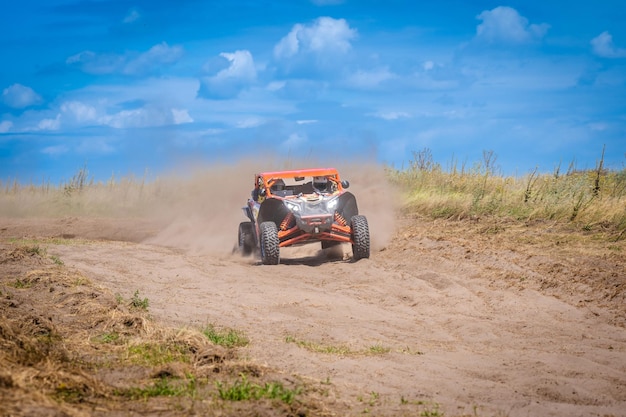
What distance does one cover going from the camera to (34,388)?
5551 mm

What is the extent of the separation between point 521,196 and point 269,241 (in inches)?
351

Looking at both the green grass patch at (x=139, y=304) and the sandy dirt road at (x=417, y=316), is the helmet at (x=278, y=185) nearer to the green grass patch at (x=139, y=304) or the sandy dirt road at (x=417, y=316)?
the sandy dirt road at (x=417, y=316)

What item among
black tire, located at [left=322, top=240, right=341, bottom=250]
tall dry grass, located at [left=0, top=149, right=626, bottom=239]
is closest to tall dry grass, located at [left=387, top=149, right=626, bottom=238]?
tall dry grass, located at [left=0, top=149, right=626, bottom=239]

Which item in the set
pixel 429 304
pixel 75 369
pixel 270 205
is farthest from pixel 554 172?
pixel 75 369

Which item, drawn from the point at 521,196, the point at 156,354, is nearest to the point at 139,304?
the point at 156,354

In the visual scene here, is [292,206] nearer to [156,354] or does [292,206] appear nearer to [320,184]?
[320,184]

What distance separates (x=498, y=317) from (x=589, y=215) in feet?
26.3

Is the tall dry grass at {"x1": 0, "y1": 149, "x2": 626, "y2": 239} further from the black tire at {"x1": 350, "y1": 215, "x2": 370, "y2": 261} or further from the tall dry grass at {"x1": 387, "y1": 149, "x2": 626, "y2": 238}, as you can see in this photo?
the black tire at {"x1": 350, "y1": 215, "x2": 370, "y2": 261}

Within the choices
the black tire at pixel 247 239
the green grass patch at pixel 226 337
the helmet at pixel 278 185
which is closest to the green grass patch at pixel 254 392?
the green grass patch at pixel 226 337

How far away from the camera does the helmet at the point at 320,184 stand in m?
16.9

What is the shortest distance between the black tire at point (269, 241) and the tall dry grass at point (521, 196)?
21.5 ft

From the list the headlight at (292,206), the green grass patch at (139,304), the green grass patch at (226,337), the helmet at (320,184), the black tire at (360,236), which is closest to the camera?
the green grass patch at (226,337)

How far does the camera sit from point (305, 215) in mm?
15305

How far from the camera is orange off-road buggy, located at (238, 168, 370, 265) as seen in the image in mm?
15383
